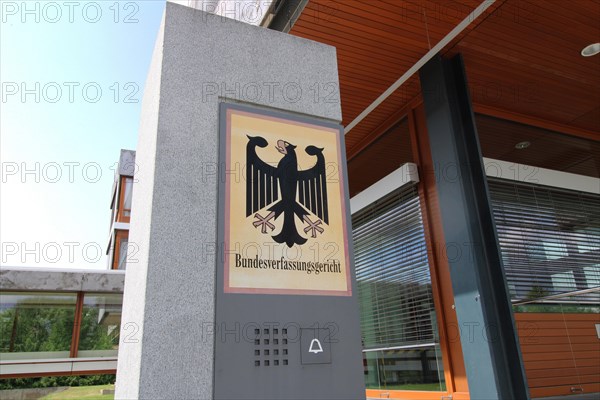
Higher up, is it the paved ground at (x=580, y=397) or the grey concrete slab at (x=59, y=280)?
the grey concrete slab at (x=59, y=280)

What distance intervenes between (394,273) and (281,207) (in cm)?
332

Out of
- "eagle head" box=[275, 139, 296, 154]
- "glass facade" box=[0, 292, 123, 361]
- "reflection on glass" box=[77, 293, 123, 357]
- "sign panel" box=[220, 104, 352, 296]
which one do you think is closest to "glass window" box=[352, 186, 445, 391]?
"sign panel" box=[220, 104, 352, 296]

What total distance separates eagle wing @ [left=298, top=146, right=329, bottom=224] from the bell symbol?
48 cm

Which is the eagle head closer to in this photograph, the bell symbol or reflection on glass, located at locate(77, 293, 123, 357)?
the bell symbol

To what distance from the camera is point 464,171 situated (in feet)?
11.5

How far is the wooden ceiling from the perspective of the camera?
3.36 meters

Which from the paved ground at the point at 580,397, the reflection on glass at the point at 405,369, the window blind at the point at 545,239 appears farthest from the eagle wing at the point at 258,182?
the paved ground at the point at 580,397

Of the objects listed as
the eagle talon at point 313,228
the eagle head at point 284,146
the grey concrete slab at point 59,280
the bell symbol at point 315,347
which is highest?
the grey concrete slab at point 59,280

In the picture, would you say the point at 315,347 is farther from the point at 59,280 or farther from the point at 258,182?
the point at 59,280

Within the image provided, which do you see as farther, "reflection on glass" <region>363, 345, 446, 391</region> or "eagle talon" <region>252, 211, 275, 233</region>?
"reflection on glass" <region>363, 345, 446, 391</region>

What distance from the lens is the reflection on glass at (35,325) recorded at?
24.5 feet

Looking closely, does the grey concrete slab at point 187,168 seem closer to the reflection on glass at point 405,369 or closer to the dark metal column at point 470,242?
the dark metal column at point 470,242

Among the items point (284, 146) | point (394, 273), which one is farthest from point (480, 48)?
point (284, 146)

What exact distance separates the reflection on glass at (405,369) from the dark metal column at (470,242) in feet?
2.63
